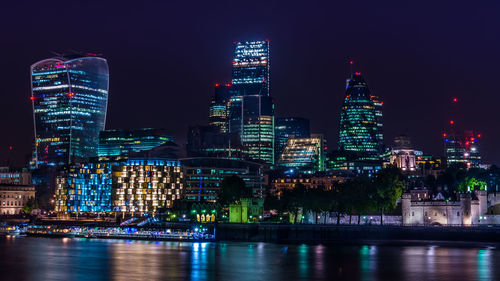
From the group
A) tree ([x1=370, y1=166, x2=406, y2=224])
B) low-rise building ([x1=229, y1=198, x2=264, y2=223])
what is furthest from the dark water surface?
low-rise building ([x1=229, y1=198, x2=264, y2=223])

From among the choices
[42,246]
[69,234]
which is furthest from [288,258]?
[69,234]

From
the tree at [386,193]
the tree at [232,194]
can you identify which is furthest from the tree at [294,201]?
the tree at [386,193]

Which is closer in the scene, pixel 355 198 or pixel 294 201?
pixel 355 198

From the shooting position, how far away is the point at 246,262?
109 meters

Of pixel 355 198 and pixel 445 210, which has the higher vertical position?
pixel 355 198

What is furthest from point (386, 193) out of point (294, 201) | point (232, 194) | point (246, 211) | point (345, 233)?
point (232, 194)

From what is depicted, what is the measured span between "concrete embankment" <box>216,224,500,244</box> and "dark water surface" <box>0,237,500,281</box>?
26.3 ft

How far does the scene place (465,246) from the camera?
427 feet

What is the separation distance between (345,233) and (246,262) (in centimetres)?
Answer: 4355

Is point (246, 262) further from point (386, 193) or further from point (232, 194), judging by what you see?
point (232, 194)

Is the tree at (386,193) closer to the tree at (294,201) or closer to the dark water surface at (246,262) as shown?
the tree at (294,201)

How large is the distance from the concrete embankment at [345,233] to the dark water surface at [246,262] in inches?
316

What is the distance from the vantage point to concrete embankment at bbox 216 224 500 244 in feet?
446

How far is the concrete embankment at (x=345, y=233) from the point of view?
136000 millimetres
